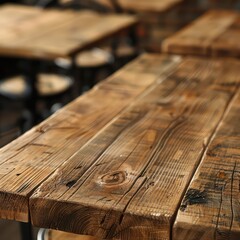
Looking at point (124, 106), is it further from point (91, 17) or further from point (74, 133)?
point (91, 17)

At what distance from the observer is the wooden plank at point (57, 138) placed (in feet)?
3.94

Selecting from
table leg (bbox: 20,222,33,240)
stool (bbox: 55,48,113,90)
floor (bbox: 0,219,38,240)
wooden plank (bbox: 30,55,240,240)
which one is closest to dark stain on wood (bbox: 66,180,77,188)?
wooden plank (bbox: 30,55,240,240)

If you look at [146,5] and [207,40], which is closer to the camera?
[207,40]

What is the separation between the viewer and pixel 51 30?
10.4 feet

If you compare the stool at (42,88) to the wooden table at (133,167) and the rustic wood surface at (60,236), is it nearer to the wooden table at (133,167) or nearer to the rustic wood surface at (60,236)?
the wooden table at (133,167)

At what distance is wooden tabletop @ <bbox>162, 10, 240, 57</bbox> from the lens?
8.20ft

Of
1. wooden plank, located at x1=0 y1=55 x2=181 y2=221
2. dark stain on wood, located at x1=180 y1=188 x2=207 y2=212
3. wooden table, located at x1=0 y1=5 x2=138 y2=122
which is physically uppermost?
dark stain on wood, located at x1=180 y1=188 x2=207 y2=212

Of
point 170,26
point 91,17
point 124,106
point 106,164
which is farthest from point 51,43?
point 170,26

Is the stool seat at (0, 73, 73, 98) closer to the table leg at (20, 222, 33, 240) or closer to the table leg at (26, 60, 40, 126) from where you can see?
the table leg at (26, 60, 40, 126)

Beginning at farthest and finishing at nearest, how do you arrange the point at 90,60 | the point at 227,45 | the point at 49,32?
the point at 90,60
the point at 49,32
the point at 227,45

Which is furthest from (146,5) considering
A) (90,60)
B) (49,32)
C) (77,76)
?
(49,32)

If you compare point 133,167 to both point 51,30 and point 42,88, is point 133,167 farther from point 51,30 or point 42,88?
point 42,88

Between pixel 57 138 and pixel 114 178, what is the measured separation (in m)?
0.27

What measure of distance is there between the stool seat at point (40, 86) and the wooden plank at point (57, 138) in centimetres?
127
